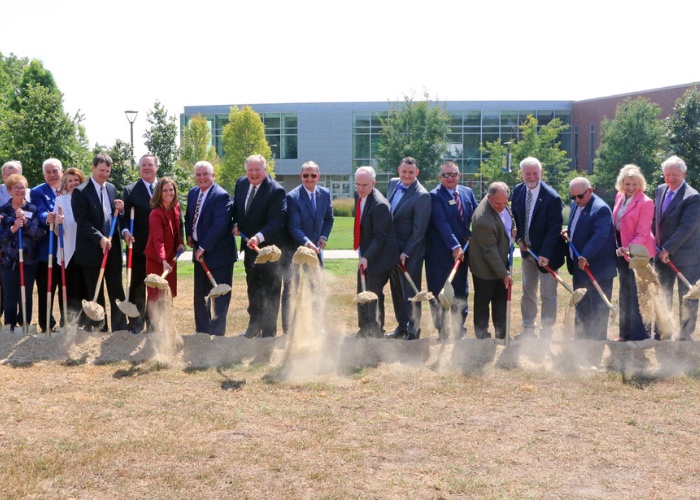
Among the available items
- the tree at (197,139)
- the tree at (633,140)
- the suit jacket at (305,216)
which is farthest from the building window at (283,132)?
the suit jacket at (305,216)

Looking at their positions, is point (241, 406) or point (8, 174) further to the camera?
point (8, 174)

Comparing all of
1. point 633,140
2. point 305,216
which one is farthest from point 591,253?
point 633,140

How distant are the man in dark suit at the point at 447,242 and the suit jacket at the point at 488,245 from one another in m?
0.30

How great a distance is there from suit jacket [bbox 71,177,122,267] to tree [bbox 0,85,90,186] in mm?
11563

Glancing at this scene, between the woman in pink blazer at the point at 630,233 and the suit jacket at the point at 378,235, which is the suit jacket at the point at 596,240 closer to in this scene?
the woman in pink blazer at the point at 630,233

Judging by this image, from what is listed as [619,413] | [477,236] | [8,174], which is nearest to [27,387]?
[8,174]

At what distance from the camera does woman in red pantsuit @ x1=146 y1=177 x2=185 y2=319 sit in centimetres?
816

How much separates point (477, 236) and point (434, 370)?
5.07ft

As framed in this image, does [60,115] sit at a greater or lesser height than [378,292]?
greater

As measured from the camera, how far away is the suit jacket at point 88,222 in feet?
27.2

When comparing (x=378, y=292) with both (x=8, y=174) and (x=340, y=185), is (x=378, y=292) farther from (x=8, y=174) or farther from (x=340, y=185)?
(x=340, y=185)

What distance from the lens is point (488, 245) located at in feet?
26.2

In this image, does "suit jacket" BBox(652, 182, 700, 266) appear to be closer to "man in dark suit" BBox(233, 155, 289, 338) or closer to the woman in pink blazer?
the woman in pink blazer

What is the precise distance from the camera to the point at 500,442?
17.8 feet
